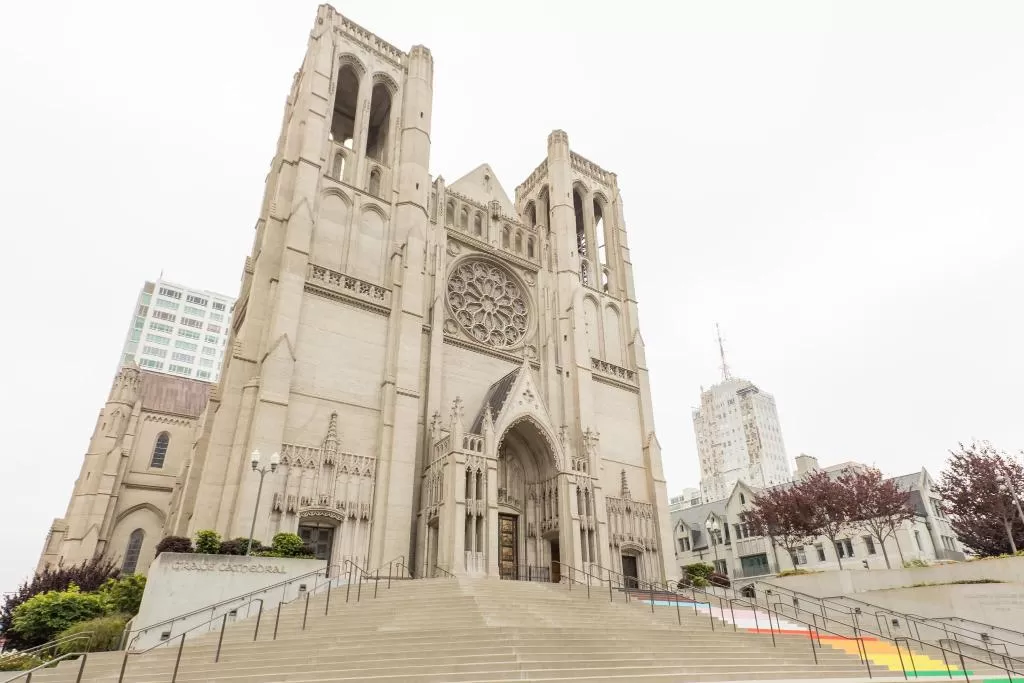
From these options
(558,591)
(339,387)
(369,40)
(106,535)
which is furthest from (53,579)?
(369,40)

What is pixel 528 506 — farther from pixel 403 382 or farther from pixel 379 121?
pixel 379 121

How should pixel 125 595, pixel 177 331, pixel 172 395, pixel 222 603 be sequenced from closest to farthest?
1. pixel 222 603
2. pixel 125 595
3. pixel 172 395
4. pixel 177 331

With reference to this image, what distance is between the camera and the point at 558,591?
20.1 meters

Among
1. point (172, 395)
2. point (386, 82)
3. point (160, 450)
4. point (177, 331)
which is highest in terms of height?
point (177, 331)

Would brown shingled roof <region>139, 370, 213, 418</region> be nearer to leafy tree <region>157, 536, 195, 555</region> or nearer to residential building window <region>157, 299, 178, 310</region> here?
leafy tree <region>157, 536, 195, 555</region>

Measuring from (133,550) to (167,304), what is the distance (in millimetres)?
69719

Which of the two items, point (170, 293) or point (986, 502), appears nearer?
point (986, 502)

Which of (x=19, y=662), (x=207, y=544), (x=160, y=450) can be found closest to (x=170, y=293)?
(x=160, y=450)

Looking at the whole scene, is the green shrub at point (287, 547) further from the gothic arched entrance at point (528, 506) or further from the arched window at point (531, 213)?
the arched window at point (531, 213)

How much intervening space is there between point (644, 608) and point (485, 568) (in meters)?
6.40

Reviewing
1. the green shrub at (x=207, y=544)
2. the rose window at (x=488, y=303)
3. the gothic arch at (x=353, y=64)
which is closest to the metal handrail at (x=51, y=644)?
the green shrub at (x=207, y=544)

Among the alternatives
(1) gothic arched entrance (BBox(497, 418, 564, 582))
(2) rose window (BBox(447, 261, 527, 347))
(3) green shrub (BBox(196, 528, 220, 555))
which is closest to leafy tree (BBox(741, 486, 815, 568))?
(1) gothic arched entrance (BBox(497, 418, 564, 582))

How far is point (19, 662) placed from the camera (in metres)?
12.3

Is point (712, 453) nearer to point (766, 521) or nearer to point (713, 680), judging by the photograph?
point (766, 521)
